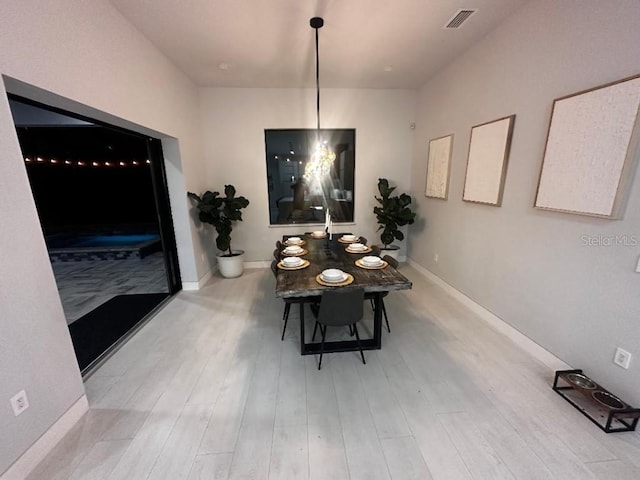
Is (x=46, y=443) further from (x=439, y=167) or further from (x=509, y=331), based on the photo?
(x=439, y=167)

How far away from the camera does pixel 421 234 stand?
4336 mm

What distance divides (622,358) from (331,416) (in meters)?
1.95

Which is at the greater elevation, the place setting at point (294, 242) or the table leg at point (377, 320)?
the place setting at point (294, 242)

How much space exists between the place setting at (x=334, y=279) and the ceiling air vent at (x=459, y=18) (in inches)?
101

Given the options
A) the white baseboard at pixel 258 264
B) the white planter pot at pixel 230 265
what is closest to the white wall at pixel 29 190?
the white planter pot at pixel 230 265

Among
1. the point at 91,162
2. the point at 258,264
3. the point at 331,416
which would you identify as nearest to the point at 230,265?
the point at 258,264

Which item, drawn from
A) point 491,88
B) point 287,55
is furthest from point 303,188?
point 491,88

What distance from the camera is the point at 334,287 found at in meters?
1.99

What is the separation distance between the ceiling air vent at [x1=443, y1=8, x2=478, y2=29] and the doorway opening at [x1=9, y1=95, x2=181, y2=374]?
11.2 feet

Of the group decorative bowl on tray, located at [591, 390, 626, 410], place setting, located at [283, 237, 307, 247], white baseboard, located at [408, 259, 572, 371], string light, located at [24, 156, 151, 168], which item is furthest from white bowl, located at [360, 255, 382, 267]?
string light, located at [24, 156, 151, 168]

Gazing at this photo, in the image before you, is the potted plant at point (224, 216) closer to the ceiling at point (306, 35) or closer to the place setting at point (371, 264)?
the ceiling at point (306, 35)

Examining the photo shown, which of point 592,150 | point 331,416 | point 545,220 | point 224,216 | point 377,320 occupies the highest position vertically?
point 592,150

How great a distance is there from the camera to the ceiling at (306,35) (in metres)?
2.19

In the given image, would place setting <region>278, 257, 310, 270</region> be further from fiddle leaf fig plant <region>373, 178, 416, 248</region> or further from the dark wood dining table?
fiddle leaf fig plant <region>373, 178, 416, 248</region>
